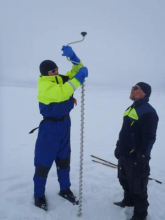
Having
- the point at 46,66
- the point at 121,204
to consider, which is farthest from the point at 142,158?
the point at 46,66

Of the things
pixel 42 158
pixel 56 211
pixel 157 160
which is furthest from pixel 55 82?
pixel 157 160

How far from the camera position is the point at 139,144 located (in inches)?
119

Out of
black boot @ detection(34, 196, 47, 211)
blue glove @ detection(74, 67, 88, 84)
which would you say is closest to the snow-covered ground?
black boot @ detection(34, 196, 47, 211)

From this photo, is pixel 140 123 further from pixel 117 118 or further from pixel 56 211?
pixel 117 118

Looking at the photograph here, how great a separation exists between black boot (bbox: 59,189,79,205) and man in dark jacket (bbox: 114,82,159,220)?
101 cm

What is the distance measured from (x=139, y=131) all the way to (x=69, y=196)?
1.76 metres

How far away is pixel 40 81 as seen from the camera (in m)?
3.13

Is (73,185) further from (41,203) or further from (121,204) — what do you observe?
(121,204)

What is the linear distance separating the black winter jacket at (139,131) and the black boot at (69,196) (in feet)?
3.89

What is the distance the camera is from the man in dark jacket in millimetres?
2871

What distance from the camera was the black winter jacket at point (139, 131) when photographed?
2.86 metres


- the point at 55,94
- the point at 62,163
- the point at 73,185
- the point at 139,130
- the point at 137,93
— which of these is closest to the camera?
the point at 55,94

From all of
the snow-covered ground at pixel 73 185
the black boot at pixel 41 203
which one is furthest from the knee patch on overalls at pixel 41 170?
the snow-covered ground at pixel 73 185

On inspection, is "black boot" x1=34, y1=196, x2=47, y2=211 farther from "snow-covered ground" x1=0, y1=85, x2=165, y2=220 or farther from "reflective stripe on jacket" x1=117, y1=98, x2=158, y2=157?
"reflective stripe on jacket" x1=117, y1=98, x2=158, y2=157
